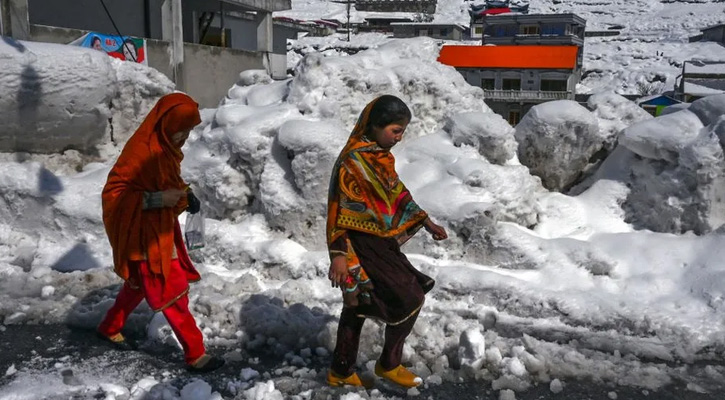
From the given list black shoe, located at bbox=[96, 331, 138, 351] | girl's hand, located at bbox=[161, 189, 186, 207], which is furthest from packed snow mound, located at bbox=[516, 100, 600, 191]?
black shoe, located at bbox=[96, 331, 138, 351]

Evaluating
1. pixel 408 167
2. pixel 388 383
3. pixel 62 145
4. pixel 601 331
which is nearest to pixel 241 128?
pixel 408 167

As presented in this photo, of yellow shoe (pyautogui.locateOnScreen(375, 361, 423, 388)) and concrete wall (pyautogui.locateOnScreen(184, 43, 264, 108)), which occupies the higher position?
concrete wall (pyautogui.locateOnScreen(184, 43, 264, 108))

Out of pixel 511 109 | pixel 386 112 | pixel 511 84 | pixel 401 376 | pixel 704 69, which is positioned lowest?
pixel 511 109

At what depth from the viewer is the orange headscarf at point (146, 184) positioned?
3035 mm

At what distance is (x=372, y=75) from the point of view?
215 inches

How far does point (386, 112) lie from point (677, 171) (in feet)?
9.98

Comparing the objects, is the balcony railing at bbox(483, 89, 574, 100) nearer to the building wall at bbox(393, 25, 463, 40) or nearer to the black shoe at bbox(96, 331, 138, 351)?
the building wall at bbox(393, 25, 463, 40)

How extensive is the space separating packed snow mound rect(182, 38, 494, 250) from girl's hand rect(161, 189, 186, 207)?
169 centimetres

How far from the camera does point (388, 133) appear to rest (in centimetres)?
282

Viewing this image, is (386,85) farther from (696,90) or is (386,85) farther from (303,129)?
(696,90)

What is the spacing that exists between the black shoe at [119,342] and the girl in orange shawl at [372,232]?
134cm

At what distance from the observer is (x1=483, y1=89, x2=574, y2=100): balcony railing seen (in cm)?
2922

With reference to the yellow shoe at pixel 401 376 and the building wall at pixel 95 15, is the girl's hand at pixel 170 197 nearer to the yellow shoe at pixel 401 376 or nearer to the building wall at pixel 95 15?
the yellow shoe at pixel 401 376

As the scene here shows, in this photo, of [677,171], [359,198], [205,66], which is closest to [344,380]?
[359,198]
